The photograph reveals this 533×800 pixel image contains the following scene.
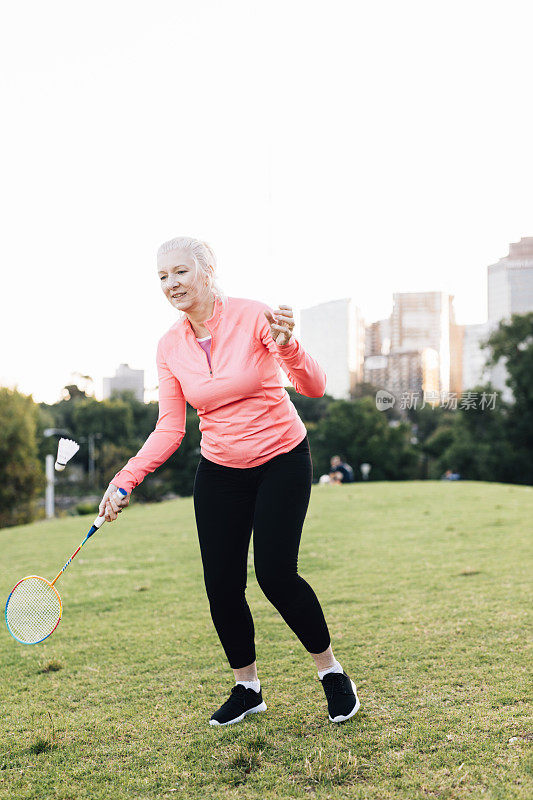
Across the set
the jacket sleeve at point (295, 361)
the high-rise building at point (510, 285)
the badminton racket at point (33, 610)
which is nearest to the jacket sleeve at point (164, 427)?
the badminton racket at point (33, 610)

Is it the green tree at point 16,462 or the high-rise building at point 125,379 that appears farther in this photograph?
the high-rise building at point 125,379

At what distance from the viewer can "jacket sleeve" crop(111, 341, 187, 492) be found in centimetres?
331

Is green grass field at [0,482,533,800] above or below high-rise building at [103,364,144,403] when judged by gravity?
below

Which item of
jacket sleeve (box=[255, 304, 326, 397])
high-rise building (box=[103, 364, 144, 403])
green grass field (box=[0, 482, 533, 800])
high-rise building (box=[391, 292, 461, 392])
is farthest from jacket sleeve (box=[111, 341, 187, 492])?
high-rise building (box=[103, 364, 144, 403])

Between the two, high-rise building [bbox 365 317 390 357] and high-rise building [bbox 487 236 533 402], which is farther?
high-rise building [bbox 487 236 533 402]

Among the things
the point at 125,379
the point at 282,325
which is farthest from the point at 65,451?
the point at 125,379

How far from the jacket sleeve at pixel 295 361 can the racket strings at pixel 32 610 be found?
5.13 feet

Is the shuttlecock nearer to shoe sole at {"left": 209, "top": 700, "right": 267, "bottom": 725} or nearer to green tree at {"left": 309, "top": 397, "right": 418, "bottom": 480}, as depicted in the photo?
shoe sole at {"left": 209, "top": 700, "right": 267, "bottom": 725}

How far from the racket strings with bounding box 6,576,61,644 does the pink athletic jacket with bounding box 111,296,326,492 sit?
0.72 metres

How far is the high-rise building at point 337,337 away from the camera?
41.5 m

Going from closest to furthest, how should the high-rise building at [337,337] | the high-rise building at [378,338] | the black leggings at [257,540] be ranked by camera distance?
the black leggings at [257,540]
the high-rise building at [337,337]
the high-rise building at [378,338]

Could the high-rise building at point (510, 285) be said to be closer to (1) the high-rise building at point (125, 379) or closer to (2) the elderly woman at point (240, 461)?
(1) the high-rise building at point (125, 379)

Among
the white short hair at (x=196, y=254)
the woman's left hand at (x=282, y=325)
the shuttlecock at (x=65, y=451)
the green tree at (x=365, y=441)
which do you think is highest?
the white short hair at (x=196, y=254)

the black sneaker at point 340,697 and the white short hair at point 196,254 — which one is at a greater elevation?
the white short hair at point 196,254
